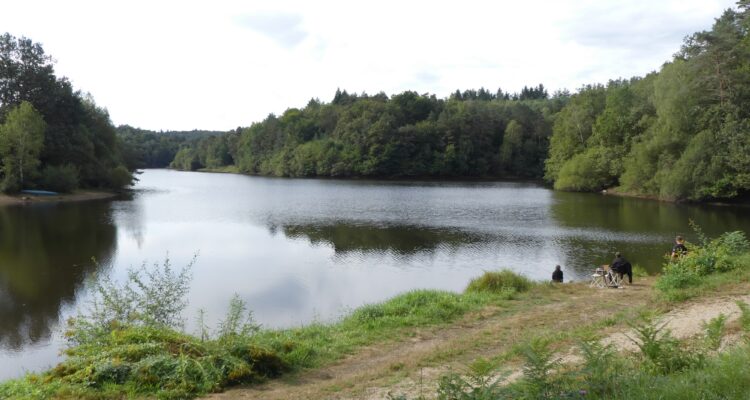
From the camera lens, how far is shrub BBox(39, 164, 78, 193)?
5422 cm

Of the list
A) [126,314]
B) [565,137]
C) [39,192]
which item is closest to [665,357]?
[126,314]

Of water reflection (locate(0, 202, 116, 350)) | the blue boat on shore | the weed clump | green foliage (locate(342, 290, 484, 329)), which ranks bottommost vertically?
water reflection (locate(0, 202, 116, 350))

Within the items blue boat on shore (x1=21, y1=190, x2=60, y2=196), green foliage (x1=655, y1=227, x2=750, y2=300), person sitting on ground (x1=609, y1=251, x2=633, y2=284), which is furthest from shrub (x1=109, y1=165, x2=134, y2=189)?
green foliage (x1=655, y1=227, x2=750, y2=300)

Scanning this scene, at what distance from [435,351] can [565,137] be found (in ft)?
254

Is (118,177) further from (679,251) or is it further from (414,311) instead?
(679,251)

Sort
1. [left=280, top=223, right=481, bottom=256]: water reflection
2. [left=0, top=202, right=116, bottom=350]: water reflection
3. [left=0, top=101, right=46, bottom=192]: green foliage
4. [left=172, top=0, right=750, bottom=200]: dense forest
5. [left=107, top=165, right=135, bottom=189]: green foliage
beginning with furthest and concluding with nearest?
[left=107, top=165, right=135, bottom=189]: green foliage, [left=0, top=101, right=46, bottom=192]: green foliage, [left=172, top=0, right=750, bottom=200]: dense forest, [left=280, top=223, right=481, bottom=256]: water reflection, [left=0, top=202, right=116, bottom=350]: water reflection

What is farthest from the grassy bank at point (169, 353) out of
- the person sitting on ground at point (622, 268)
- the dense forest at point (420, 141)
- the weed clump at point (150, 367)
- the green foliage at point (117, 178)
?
the dense forest at point (420, 141)

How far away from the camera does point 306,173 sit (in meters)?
116

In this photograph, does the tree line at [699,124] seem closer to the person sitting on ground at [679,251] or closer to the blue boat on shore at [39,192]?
the person sitting on ground at [679,251]

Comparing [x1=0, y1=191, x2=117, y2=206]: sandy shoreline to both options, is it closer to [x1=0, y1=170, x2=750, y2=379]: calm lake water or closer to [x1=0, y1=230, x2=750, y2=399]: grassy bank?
[x1=0, y1=170, x2=750, y2=379]: calm lake water

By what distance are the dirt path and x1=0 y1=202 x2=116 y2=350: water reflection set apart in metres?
9.06

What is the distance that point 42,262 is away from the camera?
23125 millimetres

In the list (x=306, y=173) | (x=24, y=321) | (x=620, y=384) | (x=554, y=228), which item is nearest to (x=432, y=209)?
(x=554, y=228)

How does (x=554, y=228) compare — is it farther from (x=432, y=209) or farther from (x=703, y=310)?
(x=703, y=310)
